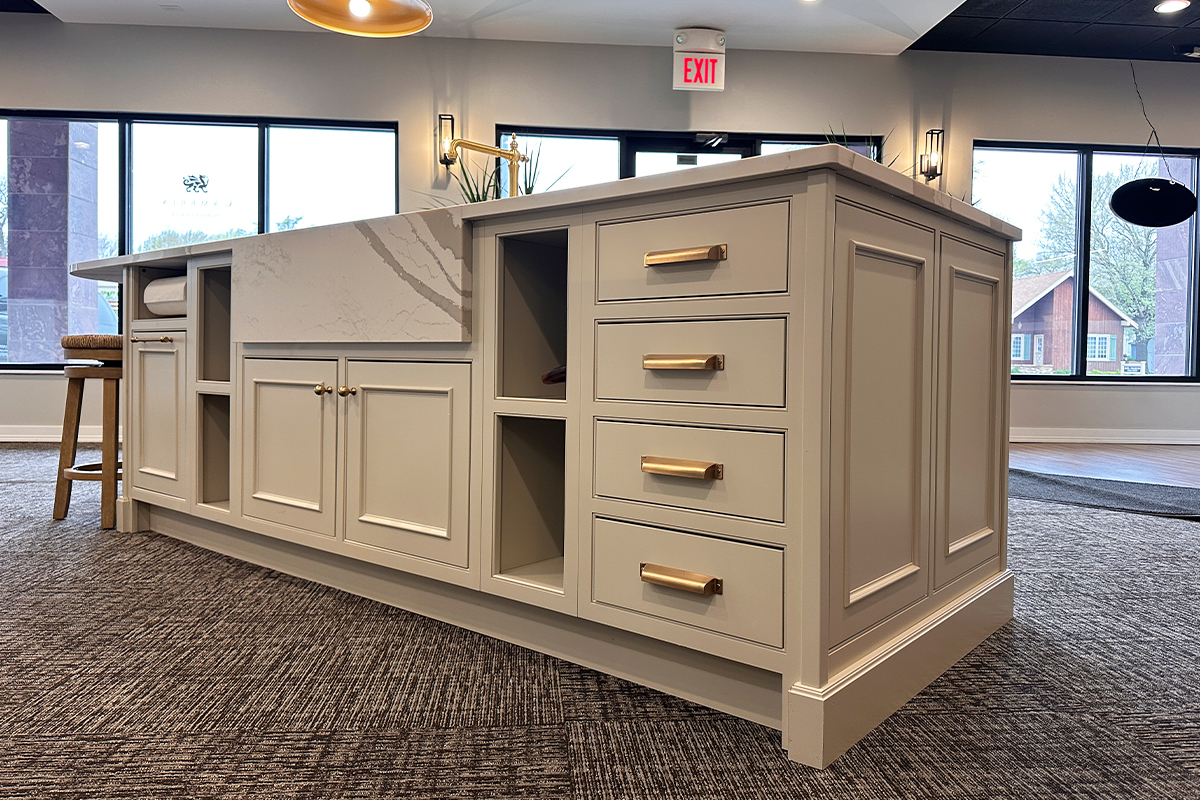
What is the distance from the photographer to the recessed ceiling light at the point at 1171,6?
4797mm

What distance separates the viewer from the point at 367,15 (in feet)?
9.85

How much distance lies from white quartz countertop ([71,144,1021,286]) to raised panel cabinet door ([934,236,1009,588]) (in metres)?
0.08

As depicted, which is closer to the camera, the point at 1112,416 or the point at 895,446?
the point at 895,446

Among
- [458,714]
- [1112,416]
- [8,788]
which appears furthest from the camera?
[1112,416]

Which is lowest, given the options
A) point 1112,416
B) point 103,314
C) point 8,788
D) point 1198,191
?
point 8,788

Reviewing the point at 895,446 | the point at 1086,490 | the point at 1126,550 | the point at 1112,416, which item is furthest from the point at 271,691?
the point at 1112,416

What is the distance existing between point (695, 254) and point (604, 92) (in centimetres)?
482

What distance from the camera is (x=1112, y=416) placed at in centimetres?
595

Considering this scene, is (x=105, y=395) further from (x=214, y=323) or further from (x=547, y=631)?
(x=547, y=631)

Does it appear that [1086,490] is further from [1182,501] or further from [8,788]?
[8,788]

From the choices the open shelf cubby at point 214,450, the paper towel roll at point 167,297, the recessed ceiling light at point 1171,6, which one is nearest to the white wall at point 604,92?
the recessed ceiling light at point 1171,6

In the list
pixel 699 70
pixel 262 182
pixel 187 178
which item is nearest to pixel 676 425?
pixel 699 70

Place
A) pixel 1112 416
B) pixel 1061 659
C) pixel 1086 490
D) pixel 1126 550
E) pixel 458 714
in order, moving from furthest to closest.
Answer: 1. pixel 1112 416
2. pixel 1086 490
3. pixel 1126 550
4. pixel 1061 659
5. pixel 458 714

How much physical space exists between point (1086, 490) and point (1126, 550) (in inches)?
51.0
